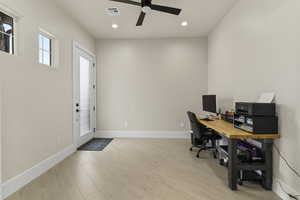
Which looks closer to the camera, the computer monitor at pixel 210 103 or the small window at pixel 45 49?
the small window at pixel 45 49

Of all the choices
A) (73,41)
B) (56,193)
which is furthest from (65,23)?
(56,193)

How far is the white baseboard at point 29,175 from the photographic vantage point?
6.79 feet

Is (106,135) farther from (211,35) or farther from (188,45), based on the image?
(211,35)

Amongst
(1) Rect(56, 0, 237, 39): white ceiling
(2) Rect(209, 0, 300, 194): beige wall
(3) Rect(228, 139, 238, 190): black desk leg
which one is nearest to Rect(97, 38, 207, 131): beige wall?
(1) Rect(56, 0, 237, 39): white ceiling

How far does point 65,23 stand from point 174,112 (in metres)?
3.46

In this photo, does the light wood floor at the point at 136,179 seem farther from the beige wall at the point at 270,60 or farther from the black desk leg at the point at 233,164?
the beige wall at the point at 270,60

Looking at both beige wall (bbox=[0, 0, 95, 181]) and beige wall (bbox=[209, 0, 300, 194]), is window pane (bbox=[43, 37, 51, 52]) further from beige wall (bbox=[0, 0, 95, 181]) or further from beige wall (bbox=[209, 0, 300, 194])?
beige wall (bbox=[209, 0, 300, 194])

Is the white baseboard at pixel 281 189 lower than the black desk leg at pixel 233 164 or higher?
lower

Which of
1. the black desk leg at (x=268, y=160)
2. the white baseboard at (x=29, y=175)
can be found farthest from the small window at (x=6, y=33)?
the black desk leg at (x=268, y=160)

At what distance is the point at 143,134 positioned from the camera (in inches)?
199

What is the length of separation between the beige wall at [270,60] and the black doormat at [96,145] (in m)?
3.03

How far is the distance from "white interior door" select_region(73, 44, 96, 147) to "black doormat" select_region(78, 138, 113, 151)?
129 mm

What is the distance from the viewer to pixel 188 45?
4.96 meters

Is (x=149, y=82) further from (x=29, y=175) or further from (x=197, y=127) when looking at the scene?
(x=29, y=175)
